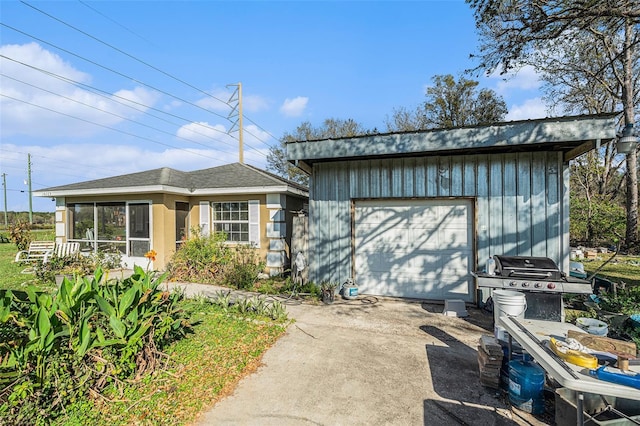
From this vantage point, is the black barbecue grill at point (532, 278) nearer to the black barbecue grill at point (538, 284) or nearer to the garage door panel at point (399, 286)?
the black barbecue grill at point (538, 284)

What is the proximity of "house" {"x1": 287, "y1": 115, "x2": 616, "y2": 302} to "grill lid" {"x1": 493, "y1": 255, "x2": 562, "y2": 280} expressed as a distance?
3.93ft

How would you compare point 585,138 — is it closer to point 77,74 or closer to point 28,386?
point 28,386

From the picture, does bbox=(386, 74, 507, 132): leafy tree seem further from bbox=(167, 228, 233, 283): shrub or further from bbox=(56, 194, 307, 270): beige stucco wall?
bbox=(167, 228, 233, 283): shrub

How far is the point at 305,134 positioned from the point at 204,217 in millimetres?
17295

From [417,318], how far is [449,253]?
1647 millimetres

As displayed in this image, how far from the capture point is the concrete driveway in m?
2.58

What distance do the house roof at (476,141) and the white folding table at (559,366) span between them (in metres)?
3.33

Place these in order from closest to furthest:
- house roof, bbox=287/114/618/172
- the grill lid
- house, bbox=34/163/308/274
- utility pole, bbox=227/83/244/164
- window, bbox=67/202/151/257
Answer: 1. the grill lid
2. house roof, bbox=287/114/618/172
3. house, bbox=34/163/308/274
4. window, bbox=67/202/151/257
5. utility pole, bbox=227/83/244/164

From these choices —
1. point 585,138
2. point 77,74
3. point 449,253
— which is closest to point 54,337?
point 449,253

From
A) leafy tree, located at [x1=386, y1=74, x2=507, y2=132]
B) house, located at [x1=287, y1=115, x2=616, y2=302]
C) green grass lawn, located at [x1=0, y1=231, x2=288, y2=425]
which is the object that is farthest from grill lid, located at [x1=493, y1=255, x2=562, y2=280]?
leafy tree, located at [x1=386, y1=74, x2=507, y2=132]

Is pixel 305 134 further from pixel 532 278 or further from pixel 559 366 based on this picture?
pixel 559 366

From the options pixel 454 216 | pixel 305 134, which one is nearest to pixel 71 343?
pixel 454 216

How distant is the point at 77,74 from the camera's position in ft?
36.7

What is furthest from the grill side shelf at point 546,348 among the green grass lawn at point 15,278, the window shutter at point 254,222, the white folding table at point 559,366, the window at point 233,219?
the green grass lawn at point 15,278
